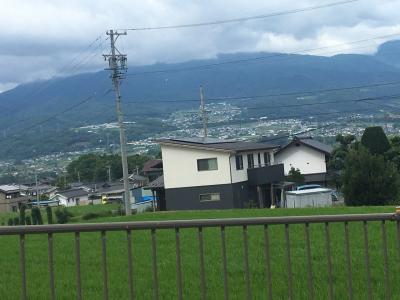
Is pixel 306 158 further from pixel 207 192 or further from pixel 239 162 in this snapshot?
pixel 207 192

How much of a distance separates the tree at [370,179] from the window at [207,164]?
11752mm

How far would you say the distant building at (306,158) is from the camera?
5042 centimetres

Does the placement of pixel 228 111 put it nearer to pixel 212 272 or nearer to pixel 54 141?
pixel 54 141

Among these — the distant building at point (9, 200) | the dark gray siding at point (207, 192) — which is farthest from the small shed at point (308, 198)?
the distant building at point (9, 200)

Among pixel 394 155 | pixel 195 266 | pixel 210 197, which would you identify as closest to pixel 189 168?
pixel 210 197

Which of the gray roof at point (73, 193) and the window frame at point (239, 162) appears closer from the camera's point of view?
the window frame at point (239, 162)

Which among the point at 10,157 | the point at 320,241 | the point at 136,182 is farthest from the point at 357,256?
Result: the point at 10,157

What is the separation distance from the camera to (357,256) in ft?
29.3

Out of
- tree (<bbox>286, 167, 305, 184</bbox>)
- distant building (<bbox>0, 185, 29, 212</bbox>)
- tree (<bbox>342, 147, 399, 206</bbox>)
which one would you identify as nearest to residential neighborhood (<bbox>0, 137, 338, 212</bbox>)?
tree (<bbox>286, 167, 305, 184</bbox>)

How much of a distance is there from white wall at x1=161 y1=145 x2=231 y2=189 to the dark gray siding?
13.0 inches

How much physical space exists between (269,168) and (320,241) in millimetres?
30262

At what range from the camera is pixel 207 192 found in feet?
129

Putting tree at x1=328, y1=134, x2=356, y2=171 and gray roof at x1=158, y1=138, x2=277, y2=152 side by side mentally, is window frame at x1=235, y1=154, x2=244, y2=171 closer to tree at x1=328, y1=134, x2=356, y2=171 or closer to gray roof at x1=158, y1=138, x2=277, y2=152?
gray roof at x1=158, y1=138, x2=277, y2=152

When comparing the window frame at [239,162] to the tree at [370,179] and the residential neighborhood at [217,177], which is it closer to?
the residential neighborhood at [217,177]
